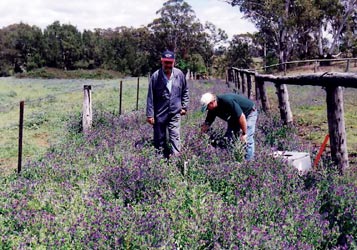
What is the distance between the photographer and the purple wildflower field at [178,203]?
12.0ft

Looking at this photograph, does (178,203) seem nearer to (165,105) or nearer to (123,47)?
(165,105)

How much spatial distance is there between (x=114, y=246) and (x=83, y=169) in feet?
9.23

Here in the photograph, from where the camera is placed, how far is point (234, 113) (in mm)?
6660

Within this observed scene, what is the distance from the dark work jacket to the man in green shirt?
682 millimetres

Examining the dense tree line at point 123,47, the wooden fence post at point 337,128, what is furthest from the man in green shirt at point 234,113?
the dense tree line at point 123,47

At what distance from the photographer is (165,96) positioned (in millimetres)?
7289

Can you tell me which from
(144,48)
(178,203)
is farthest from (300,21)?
(178,203)

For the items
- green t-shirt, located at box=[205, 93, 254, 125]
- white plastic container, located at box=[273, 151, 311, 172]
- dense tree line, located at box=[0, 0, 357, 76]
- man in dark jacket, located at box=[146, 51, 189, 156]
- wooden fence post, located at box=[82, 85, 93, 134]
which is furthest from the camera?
dense tree line, located at box=[0, 0, 357, 76]

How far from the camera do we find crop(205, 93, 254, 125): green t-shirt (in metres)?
6.64

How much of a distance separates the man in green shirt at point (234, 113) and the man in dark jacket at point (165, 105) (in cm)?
60

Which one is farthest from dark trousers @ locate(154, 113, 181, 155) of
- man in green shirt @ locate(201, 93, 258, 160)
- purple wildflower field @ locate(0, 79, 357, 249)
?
man in green shirt @ locate(201, 93, 258, 160)

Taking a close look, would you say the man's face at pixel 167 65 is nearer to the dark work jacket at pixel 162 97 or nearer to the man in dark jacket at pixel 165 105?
the man in dark jacket at pixel 165 105

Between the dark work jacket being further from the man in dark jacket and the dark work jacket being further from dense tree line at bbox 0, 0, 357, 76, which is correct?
dense tree line at bbox 0, 0, 357, 76

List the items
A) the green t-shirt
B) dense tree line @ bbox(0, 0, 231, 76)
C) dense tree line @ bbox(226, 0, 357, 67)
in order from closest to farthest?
1. the green t-shirt
2. dense tree line @ bbox(226, 0, 357, 67)
3. dense tree line @ bbox(0, 0, 231, 76)
